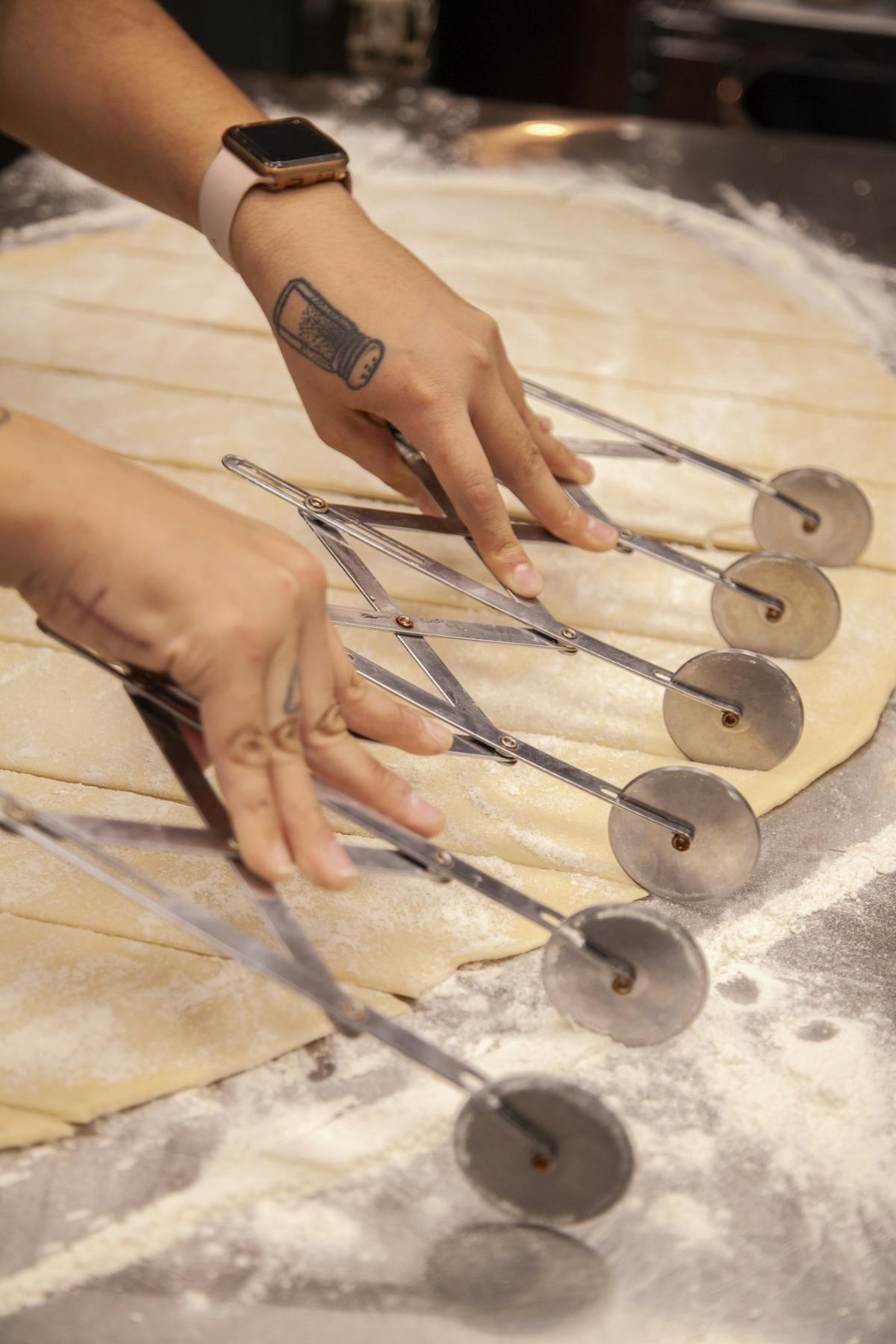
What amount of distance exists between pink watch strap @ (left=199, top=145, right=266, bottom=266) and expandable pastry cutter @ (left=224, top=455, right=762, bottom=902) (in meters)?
0.38

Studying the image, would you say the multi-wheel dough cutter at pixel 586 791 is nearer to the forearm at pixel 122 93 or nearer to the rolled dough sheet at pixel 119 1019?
the rolled dough sheet at pixel 119 1019

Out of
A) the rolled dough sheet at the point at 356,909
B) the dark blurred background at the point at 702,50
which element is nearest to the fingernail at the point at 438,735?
the rolled dough sheet at the point at 356,909

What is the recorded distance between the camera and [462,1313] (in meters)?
0.80

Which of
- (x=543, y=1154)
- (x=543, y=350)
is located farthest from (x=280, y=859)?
(x=543, y=350)

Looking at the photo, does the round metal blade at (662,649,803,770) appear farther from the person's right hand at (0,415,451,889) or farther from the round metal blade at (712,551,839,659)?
the person's right hand at (0,415,451,889)

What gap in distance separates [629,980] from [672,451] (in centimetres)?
73

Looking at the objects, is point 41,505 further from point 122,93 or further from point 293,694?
point 122,93

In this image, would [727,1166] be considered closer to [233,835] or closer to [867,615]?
[233,835]

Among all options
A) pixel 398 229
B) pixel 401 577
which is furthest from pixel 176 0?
pixel 401 577

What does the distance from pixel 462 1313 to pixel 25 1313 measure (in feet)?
0.94

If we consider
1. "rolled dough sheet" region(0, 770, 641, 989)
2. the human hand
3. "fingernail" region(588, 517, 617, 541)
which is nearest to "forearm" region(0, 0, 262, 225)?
the human hand

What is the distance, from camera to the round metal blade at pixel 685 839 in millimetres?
1006

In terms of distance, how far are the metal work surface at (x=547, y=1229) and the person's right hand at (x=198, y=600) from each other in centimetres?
22

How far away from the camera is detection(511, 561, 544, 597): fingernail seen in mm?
1251
